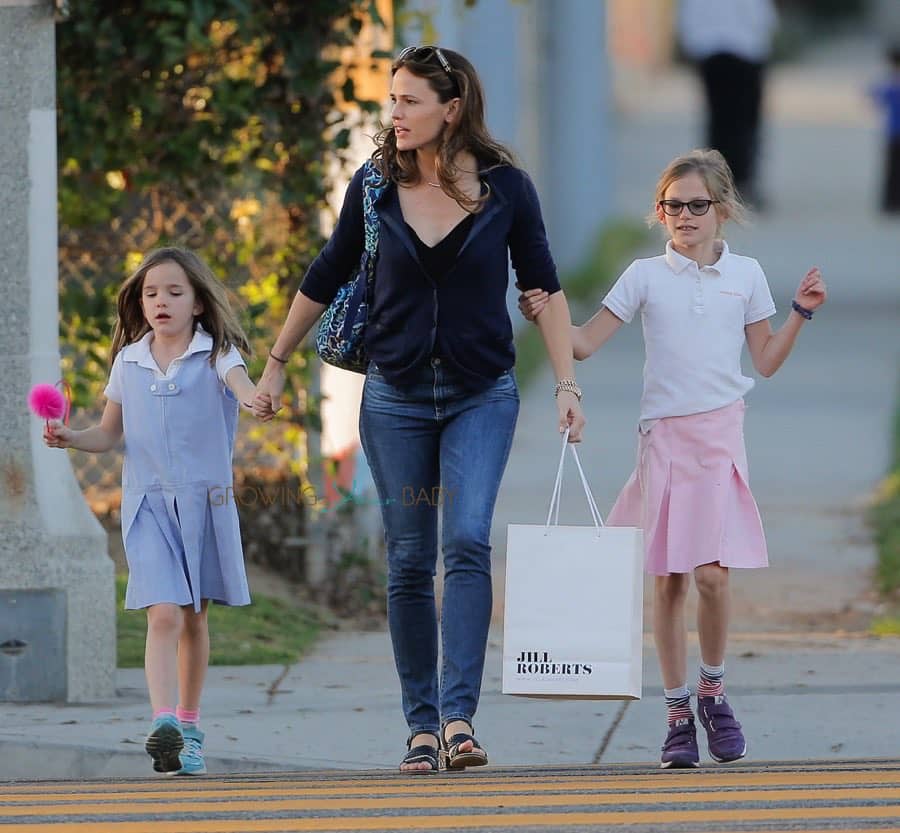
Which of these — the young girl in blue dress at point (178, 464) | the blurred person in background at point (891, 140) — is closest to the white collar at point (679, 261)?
the young girl in blue dress at point (178, 464)

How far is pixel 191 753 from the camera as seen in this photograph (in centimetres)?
546

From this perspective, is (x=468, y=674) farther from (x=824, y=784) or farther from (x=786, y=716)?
(x=786, y=716)

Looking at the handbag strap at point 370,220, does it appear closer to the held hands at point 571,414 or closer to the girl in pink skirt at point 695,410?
the girl in pink skirt at point 695,410

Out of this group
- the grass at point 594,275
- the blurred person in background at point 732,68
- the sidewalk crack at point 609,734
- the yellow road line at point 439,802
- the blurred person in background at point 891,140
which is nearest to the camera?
the yellow road line at point 439,802

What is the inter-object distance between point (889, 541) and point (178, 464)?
493 cm

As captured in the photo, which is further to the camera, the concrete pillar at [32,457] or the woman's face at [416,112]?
the concrete pillar at [32,457]

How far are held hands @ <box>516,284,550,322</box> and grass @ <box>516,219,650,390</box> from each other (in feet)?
26.7

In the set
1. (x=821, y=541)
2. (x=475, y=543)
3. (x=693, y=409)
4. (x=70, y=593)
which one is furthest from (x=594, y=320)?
(x=821, y=541)

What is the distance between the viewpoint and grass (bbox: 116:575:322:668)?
23.2 ft

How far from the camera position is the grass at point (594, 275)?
15625 mm

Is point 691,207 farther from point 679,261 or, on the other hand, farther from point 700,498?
point 700,498

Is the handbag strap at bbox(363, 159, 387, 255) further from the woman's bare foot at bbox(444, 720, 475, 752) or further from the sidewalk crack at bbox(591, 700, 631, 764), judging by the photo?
the sidewalk crack at bbox(591, 700, 631, 764)

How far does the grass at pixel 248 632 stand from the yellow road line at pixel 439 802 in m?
2.04

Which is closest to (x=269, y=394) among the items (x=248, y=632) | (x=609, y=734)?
(x=609, y=734)
